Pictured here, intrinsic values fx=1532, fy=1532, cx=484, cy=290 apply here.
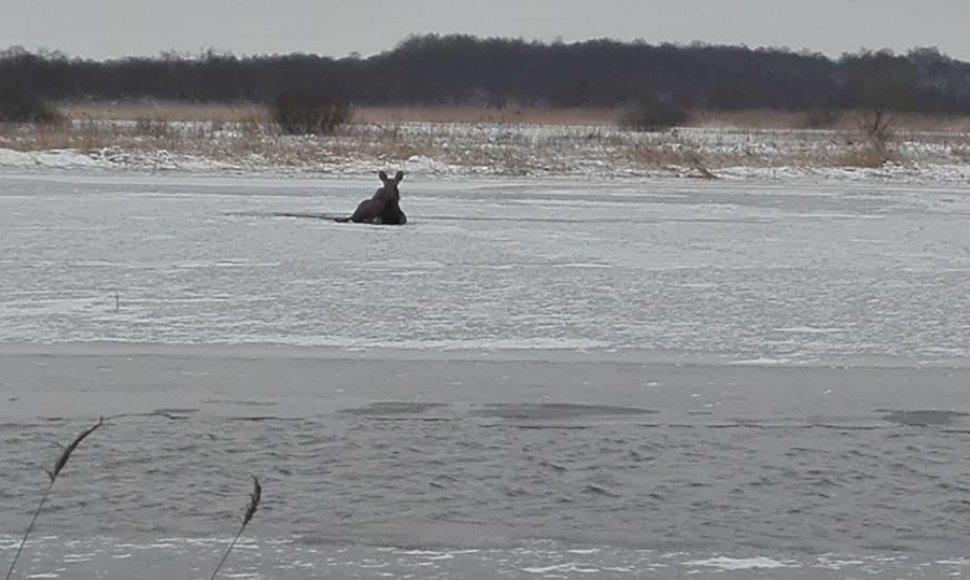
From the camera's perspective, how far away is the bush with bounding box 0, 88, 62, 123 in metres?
50.9

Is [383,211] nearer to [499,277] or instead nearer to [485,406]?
[499,277]

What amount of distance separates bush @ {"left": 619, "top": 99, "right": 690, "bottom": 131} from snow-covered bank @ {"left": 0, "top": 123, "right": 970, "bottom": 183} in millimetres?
17685

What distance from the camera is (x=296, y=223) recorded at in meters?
20.9

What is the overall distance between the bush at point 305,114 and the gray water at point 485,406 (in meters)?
30.8

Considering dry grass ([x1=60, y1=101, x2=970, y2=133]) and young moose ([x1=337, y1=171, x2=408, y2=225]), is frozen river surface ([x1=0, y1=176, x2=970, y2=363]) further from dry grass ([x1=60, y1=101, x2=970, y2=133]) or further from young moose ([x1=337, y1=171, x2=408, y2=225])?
dry grass ([x1=60, y1=101, x2=970, y2=133])

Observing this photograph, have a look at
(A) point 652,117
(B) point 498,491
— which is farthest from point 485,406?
(A) point 652,117

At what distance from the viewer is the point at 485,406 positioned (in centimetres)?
861

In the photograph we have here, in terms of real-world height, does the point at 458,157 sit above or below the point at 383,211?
below

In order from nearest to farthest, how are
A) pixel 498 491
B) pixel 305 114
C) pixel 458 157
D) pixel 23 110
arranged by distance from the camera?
pixel 498 491 < pixel 458 157 < pixel 305 114 < pixel 23 110

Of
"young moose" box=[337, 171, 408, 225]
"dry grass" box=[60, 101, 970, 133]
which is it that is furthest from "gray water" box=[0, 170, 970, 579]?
"dry grass" box=[60, 101, 970, 133]

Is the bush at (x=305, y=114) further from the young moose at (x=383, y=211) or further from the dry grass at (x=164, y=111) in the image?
the young moose at (x=383, y=211)

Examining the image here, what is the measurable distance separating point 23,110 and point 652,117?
2528 cm

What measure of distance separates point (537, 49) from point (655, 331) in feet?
318

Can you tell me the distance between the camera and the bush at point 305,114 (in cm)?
4891
